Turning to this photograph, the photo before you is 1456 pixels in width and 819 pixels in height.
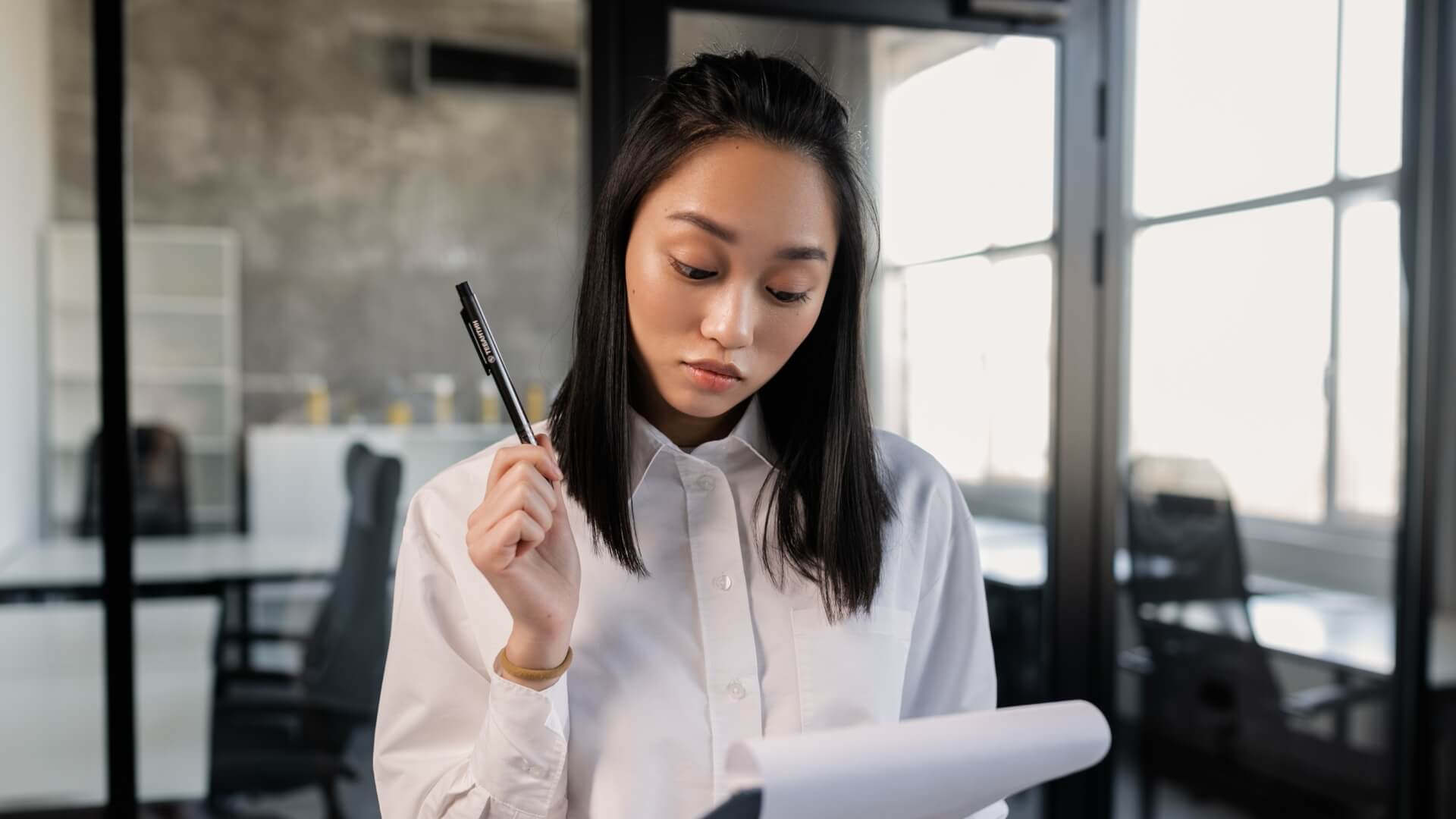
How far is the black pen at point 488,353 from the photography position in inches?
30.9

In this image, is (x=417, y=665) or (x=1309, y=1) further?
(x=1309, y=1)

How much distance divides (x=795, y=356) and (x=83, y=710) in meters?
1.91

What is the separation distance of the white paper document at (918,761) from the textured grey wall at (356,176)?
196 inches

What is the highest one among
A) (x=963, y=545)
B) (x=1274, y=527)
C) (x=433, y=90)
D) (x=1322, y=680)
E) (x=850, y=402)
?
(x=433, y=90)

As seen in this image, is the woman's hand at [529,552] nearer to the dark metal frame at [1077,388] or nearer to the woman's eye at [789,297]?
the woman's eye at [789,297]

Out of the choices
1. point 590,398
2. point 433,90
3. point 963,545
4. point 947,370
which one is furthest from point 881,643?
point 433,90

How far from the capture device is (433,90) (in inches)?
251

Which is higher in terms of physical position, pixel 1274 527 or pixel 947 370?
pixel 947 370

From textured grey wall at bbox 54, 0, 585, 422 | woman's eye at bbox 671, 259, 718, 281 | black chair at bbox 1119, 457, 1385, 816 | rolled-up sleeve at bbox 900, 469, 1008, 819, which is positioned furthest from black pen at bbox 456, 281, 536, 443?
textured grey wall at bbox 54, 0, 585, 422

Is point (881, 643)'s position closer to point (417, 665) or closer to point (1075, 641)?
point (417, 665)

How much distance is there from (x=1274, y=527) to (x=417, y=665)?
2.00 m

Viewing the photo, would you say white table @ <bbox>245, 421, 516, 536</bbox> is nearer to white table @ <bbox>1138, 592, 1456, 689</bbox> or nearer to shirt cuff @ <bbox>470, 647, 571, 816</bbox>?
shirt cuff @ <bbox>470, 647, 571, 816</bbox>

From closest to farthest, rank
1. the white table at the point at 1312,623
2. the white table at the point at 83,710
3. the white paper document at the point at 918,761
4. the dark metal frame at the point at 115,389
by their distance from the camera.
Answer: the white paper document at the point at 918,761 < the dark metal frame at the point at 115,389 < the white table at the point at 83,710 < the white table at the point at 1312,623

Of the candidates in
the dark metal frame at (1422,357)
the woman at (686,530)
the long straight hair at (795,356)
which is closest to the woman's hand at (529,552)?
the woman at (686,530)
